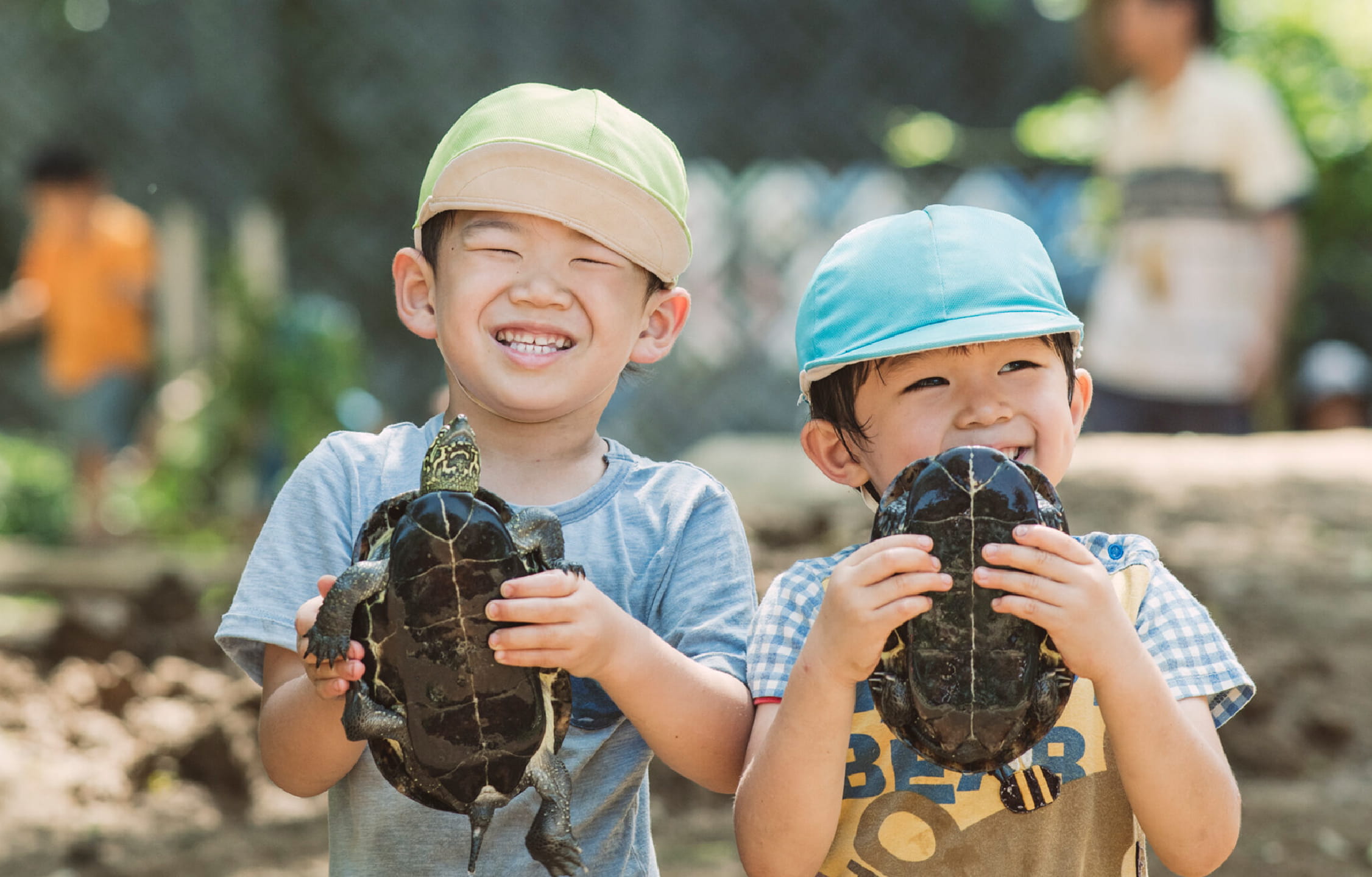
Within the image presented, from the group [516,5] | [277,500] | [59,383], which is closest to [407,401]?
[59,383]

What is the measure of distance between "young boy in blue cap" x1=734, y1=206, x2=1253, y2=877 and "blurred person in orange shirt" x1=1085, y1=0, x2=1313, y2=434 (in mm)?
5050

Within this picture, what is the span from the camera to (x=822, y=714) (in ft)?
5.97

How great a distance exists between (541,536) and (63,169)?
26.2ft

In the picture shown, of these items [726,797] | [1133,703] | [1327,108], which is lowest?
[726,797]

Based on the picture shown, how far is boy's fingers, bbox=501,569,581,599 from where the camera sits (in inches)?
66.2

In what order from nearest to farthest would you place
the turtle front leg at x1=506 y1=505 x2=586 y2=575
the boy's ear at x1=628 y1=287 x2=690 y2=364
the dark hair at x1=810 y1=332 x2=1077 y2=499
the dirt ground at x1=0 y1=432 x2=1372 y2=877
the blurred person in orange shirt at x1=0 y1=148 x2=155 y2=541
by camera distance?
the turtle front leg at x1=506 y1=505 x2=586 y2=575 < the dark hair at x1=810 y1=332 x2=1077 y2=499 < the boy's ear at x1=628 y1=287 x2=690 y2=364 < the dirt ground at x1=0 y1=432 x2=1372 y2=877 < the blurred person in orange shirt at x1=0 y1=148 x2=155 y2=541

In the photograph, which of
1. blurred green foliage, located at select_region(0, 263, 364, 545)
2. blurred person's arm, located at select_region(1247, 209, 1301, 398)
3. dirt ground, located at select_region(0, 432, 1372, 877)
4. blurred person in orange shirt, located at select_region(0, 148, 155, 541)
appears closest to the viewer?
dirt ground, located at select_region(0, 432, 1372, 877)

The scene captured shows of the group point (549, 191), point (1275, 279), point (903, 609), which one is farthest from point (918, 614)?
point (1275, 279)

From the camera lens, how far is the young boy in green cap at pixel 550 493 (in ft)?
6.51

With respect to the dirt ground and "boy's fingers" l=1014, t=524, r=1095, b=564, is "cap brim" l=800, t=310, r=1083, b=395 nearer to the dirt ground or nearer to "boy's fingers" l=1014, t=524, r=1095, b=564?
"boy's fingers" l=1014, t=524, r=1095, b=564

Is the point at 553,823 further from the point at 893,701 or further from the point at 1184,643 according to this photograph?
the point at 1184,643

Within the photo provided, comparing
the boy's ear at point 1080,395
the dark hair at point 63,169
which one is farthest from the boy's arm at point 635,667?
the dark hair at point 63,169

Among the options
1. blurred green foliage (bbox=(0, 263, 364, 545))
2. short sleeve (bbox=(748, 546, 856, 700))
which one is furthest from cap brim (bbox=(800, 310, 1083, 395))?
blurred green foliage (bbox=(0, 263, 364, 545))

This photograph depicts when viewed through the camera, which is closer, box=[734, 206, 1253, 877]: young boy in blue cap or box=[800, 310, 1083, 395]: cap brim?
box=[734, 206, 1253, 877]: young boy in blue cap
